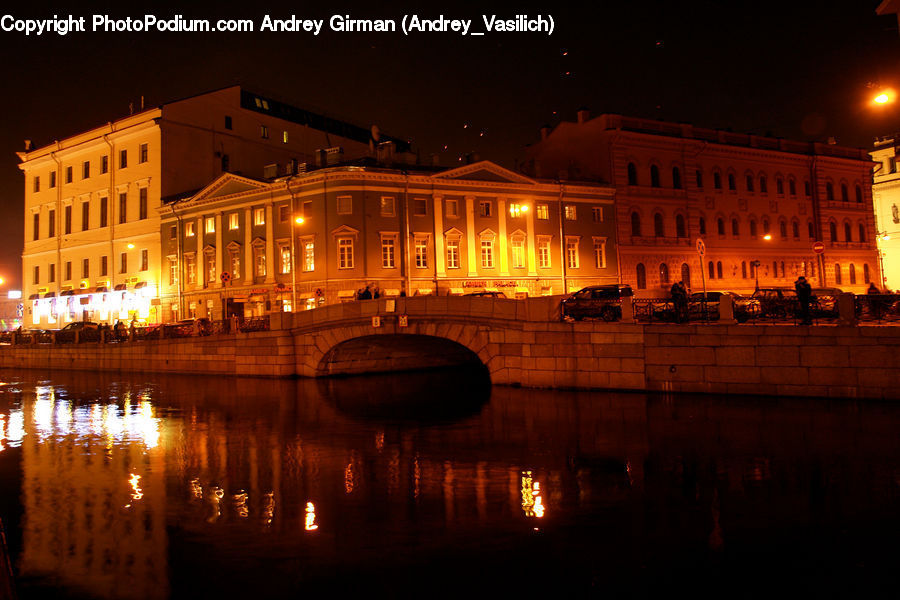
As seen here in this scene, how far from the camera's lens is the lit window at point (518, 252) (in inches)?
1783

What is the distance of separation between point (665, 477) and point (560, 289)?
35110mm

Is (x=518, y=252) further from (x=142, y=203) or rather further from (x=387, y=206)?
(x=142, y=203)

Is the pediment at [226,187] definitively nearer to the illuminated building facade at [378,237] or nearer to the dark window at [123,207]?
the illuminated building facade at [378,237]

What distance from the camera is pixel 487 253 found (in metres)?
44.8

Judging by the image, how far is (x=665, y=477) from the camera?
452 inches

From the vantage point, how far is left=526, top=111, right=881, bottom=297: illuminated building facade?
4841 centimetres

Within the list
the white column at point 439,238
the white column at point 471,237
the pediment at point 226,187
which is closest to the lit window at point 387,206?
the white column at point 439,238

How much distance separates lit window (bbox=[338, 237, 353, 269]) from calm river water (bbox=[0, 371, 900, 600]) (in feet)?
74.0

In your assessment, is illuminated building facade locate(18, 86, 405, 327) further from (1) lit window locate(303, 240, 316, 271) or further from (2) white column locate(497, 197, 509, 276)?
(2) white column locate(497, 197, 509, 276)

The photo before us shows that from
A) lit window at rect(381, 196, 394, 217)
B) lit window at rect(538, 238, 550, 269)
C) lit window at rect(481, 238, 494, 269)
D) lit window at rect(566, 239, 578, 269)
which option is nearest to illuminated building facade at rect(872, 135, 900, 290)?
lit window at rect(566, 239, 578, 269)

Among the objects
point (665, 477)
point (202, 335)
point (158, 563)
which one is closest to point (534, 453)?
point (665, 477)

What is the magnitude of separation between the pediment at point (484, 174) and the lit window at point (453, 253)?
13.7 ft

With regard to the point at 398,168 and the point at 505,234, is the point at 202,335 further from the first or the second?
the point at 505,234

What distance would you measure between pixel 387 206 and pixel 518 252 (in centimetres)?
953
